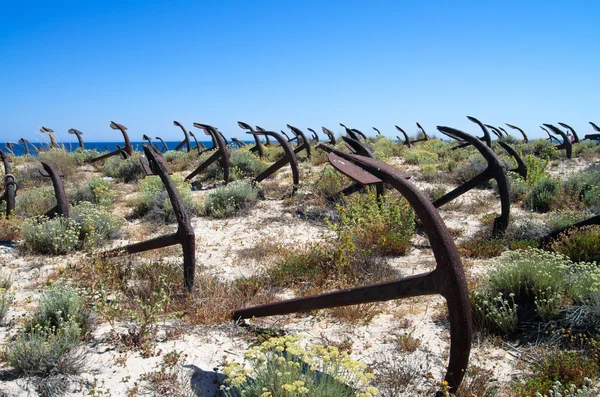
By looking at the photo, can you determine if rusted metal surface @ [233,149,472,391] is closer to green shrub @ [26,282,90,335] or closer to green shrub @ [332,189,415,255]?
green shrub @ [26,282,90,335]

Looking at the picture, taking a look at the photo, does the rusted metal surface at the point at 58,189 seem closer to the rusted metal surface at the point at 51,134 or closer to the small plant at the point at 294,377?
the small plant at the point at 294,377

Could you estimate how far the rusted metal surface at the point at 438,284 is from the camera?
2.09 m

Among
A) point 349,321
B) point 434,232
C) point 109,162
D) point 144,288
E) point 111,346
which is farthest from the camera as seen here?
point 109,162

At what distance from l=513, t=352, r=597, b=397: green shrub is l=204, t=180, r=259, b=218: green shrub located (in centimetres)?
531

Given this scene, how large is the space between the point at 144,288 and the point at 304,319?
1.56 meters

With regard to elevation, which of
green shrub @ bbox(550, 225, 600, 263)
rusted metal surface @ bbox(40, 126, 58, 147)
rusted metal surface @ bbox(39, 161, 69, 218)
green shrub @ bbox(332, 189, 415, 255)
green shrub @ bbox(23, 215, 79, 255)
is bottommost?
green shrub @ bbox(550, 225, 600, 263)

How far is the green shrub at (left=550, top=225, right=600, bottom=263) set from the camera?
4168 mm

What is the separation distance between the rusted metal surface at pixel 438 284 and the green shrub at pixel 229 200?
188 inches

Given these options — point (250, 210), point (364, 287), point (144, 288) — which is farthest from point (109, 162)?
point (364, 287)

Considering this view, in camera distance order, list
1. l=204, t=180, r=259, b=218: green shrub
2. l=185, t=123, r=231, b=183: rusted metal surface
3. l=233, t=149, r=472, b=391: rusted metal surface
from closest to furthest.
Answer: l=233, t=149, r=472, b=391: rusted metal surface, l=204, t=180, r=259, b=218: green shrub, l=185, t=123, r=231, b=183: rusted metal surface

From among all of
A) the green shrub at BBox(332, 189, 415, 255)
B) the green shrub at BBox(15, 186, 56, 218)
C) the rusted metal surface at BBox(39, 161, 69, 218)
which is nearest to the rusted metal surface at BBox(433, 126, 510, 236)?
the green shrub at BBox(332, 189, 415, 255)

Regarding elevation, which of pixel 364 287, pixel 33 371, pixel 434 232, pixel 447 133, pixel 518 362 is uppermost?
pixel 447 133

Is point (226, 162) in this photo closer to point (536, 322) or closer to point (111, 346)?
point (111, 346)

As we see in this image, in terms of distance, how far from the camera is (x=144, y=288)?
12.7 ft
